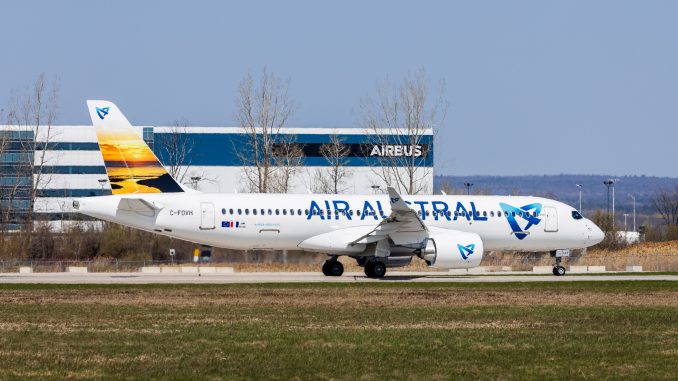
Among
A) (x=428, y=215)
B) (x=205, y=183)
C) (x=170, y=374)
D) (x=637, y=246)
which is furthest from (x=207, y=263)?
(x=205, y=183)

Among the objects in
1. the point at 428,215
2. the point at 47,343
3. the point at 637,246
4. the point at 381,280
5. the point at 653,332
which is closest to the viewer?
the point at 47,343

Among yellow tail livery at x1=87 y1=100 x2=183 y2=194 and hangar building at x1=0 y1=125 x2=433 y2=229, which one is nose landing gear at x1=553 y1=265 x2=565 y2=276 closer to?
yellow tail livery at x1=87 y1=100 x2=183 y2=194

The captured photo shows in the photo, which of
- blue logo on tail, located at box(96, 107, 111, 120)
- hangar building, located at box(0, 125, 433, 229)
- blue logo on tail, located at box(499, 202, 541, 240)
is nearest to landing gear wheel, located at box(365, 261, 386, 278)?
blue logo on tail, located at box(499, 202, 541, 240)

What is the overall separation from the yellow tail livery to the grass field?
304 inches

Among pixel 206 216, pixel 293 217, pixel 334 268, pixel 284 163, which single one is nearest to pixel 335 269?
pixel 334 268

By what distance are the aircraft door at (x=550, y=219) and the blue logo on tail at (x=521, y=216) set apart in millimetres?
363

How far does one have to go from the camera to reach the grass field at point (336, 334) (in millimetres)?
17391

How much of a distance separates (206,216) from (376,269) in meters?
6.81

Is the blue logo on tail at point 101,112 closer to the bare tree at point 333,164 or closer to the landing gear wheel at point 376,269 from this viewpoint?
the landing gear wheel at point 376,269

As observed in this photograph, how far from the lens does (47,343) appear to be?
797 inches

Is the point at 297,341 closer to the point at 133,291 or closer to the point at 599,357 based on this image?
the point at 599,357

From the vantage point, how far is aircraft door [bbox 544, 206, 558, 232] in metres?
47.2

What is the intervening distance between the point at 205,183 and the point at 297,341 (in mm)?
78519

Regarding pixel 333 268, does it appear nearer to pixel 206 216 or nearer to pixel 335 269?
pixel 335 269
